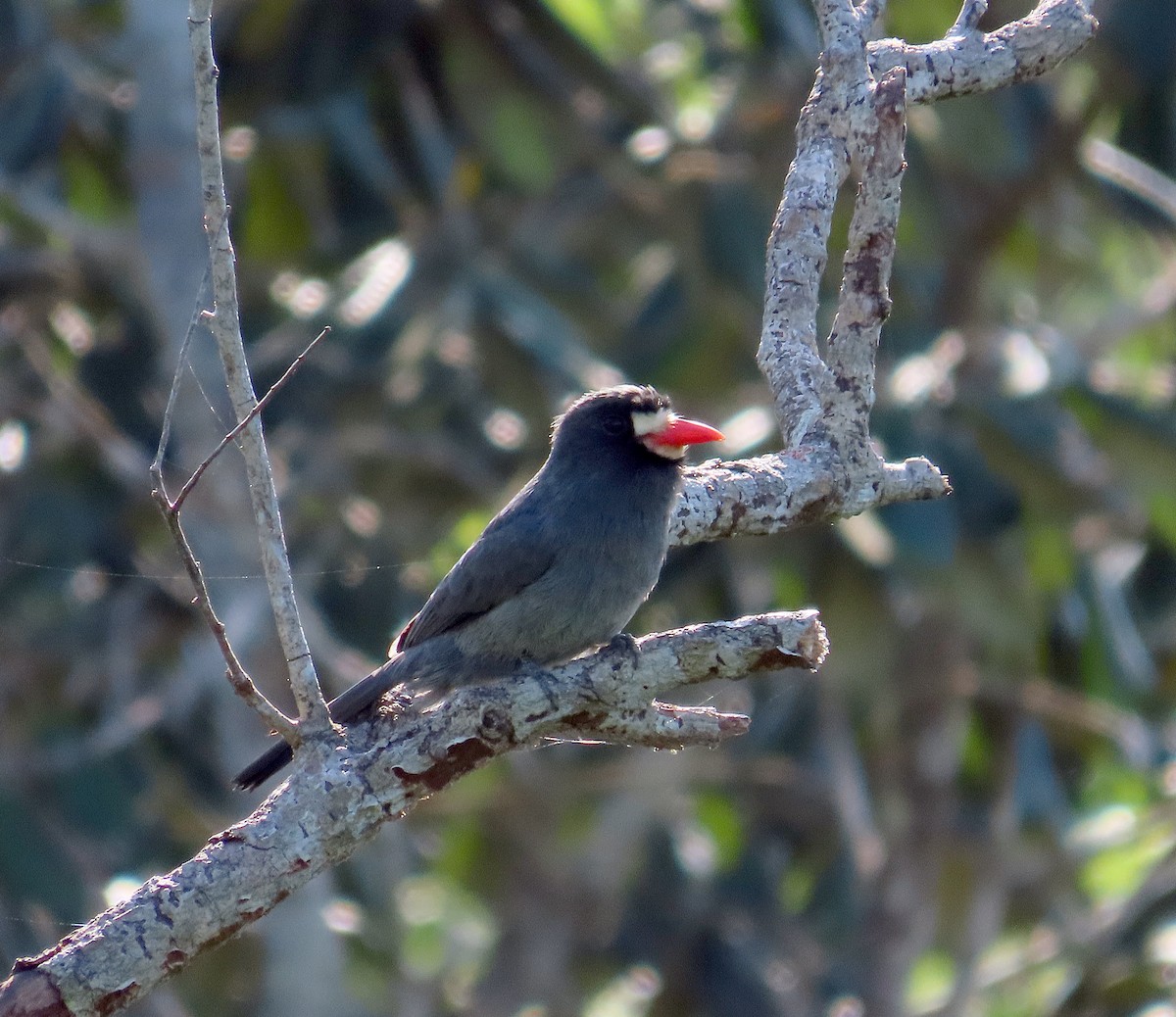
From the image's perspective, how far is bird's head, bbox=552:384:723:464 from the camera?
15.6 ft

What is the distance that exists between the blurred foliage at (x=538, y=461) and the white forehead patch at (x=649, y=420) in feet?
11.1

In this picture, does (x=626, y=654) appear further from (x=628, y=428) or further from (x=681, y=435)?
(x=628, y=428)

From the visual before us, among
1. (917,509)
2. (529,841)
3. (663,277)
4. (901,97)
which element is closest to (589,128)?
(663,277)

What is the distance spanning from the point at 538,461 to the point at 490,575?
515 centimetres

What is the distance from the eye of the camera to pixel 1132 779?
38.1 feet

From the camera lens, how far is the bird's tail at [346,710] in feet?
14.1

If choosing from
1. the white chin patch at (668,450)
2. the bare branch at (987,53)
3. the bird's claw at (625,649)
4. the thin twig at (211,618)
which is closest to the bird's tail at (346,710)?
the bird's claw at (625,649)

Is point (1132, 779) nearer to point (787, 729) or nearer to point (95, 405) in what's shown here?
point (787, 729)

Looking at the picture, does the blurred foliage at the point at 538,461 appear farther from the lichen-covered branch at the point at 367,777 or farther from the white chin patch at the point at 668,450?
the lichen-covered branch at the point at 367,777

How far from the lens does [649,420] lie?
4902 mm

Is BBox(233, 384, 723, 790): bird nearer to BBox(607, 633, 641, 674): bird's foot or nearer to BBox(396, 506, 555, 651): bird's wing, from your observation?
BBox(396, 506, 555, 651): bird's wing

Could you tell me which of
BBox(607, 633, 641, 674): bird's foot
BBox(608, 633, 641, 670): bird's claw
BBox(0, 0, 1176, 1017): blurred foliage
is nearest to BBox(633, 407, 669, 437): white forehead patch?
BBox(608, 633, 641, 670): bird's claw

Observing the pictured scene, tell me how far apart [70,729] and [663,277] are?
4446 millimetres

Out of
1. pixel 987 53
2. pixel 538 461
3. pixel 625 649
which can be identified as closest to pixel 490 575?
pixel 625 649
